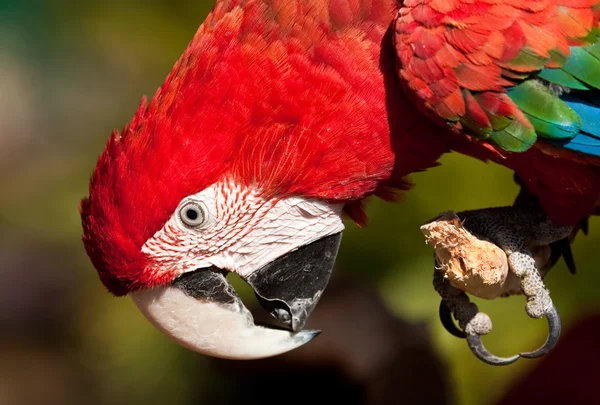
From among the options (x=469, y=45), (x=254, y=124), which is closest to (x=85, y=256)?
(x=254, y=124)

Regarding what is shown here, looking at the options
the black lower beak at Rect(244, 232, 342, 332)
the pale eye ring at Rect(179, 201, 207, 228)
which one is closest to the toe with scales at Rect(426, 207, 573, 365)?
the black lower beak at Rect(244, 232, 342, 332)

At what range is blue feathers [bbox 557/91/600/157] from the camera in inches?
53.8

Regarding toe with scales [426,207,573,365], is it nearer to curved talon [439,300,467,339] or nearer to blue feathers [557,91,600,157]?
curved talon [439,300,467,339]

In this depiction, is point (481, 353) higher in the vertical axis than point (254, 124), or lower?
lower

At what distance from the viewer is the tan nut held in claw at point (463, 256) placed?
1381 millimetres

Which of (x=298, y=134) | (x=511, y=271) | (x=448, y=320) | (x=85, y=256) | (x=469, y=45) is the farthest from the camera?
(x=85, y=256)

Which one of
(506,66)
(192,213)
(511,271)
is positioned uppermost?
(192,213)

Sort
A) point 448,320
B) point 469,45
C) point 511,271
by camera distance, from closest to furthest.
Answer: point 469,45
point 511,271
point 448,320

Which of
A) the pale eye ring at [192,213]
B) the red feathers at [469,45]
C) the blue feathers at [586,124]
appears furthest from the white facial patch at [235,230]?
the blue feathers at [586,124]

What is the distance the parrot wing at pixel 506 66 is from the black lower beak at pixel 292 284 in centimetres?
39

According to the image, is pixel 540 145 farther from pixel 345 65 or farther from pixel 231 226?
pixel 231 226

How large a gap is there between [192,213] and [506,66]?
0.63 m

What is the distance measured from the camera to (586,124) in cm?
137

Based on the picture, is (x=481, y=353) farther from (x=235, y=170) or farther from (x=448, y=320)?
(x=235, y=170)
